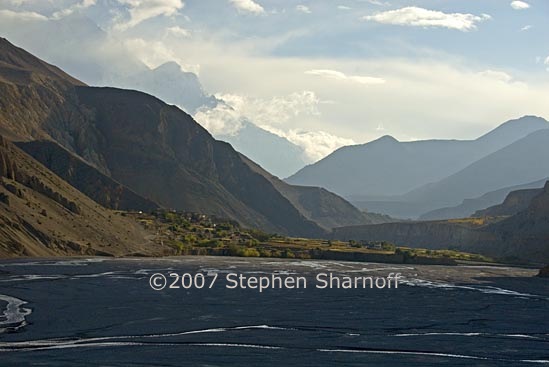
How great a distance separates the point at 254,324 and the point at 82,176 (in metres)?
132

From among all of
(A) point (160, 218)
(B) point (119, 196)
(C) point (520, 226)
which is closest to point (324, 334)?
(A) point (160, 218)

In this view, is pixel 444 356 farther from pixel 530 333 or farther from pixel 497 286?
pixel 497 286

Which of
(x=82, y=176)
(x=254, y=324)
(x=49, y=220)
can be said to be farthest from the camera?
(x=82, y=176)

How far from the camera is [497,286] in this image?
97938 millimetres

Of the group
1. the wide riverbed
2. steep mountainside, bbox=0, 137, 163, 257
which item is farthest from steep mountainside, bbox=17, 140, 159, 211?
the wide riverbed

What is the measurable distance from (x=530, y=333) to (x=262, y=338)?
19.0m

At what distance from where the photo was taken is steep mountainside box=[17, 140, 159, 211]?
567 feet

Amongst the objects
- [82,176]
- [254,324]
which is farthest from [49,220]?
[254,324]

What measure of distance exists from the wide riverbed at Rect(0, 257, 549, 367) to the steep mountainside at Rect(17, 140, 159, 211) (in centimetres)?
8474

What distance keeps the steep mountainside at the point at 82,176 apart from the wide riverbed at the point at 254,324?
8474 centimetres

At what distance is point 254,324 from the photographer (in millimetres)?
53719

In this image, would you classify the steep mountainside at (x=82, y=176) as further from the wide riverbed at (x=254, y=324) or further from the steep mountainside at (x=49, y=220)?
the wide riverbed at (x=254, y=324)

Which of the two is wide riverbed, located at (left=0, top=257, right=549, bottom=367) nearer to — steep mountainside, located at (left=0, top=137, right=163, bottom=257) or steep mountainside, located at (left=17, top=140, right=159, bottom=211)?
steep mountainside, located at (left=0, top=137, right=163, bottom=257)

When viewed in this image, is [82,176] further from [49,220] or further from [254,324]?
[254,324]
